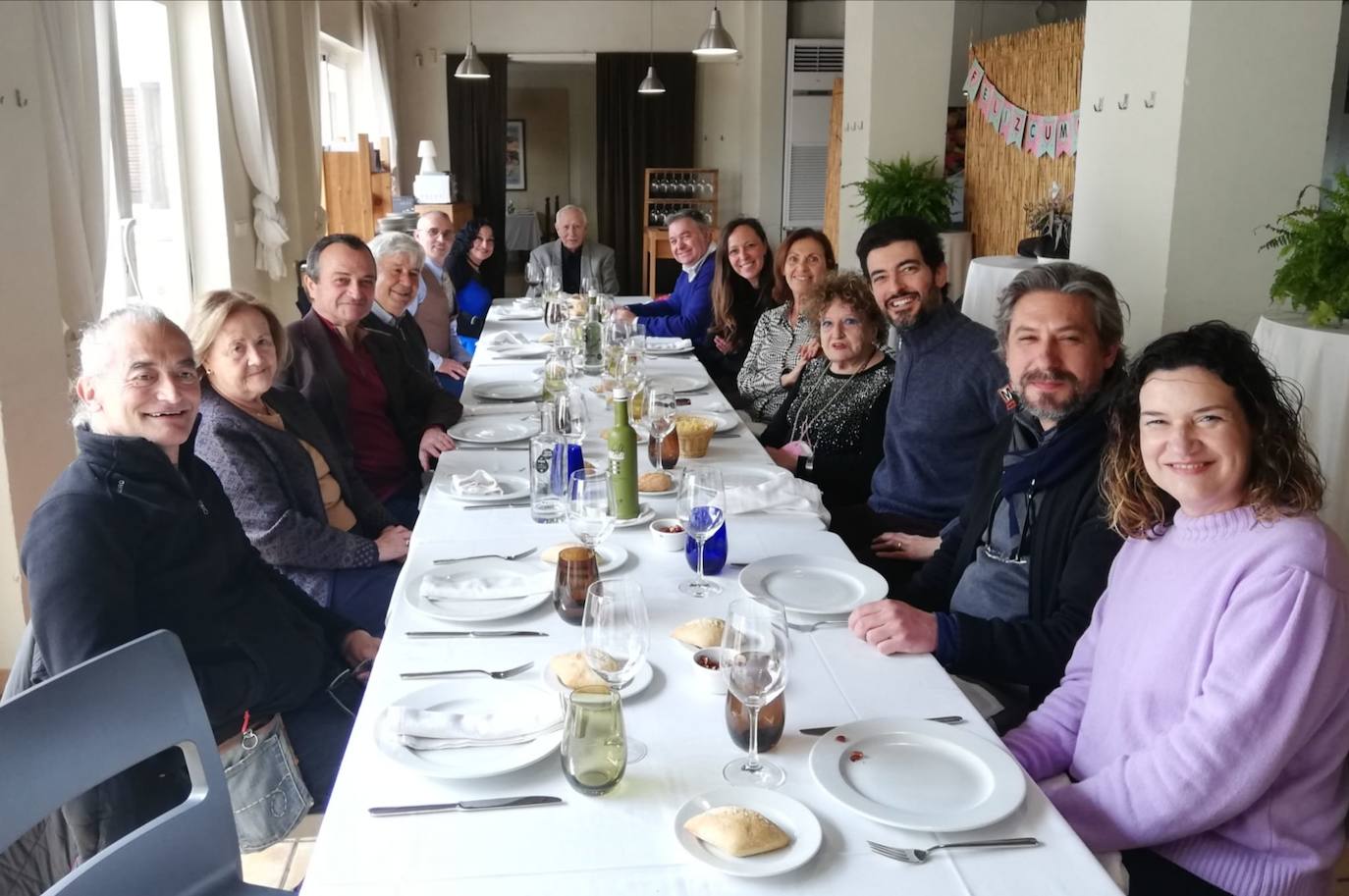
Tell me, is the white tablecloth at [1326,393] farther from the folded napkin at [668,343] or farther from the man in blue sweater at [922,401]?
the folded napkin at [668,343]

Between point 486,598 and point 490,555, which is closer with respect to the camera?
point 486,598

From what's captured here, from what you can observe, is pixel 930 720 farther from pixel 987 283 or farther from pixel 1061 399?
pixel 987 283

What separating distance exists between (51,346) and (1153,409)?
323 centimetres

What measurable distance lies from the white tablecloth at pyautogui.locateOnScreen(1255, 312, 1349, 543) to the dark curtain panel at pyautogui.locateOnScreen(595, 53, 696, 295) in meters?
8.41

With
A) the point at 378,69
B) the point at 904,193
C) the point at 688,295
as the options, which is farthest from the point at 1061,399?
the point at 378,69

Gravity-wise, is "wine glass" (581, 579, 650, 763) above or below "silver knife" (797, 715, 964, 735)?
above

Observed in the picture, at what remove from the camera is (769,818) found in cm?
118

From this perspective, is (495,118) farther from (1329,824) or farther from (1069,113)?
(1329,824)

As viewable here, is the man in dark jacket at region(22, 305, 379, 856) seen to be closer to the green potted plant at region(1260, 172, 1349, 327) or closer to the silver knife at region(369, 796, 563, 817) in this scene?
the silver knife at region(369, 796, 563, 817)

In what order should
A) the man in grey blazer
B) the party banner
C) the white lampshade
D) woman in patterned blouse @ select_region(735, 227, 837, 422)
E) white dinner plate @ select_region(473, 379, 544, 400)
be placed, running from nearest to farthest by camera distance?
white dinner plate @ select_region(473, 379, 544, 400) < woman in patterned blouse @ select_region(735, 227, 837, 422) < the party banner < the man in grey blazer < the white lampshade

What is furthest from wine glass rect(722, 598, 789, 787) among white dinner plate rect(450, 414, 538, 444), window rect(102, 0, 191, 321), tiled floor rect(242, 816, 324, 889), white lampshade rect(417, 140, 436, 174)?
white lampshade rect(417, 140, 436, 174)

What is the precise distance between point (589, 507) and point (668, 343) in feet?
9.89

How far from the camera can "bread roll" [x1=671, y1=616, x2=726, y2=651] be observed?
63.1 inches

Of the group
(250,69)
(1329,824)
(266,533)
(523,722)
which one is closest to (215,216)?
(250,69)
